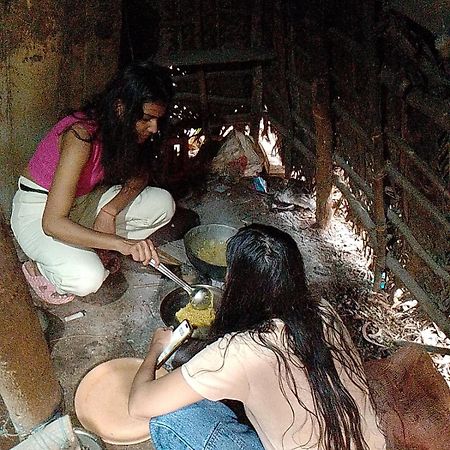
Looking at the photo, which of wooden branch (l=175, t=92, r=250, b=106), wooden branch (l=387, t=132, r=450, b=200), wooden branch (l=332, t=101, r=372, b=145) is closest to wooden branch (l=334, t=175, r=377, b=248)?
wooden branch (l=332, t=101, r=372, b=145)

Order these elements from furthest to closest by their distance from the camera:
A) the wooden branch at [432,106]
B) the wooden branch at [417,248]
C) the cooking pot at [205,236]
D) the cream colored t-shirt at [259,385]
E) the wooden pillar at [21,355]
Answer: the cooking pot at [205,236]
the wooden branch at [417,248]
the wooden branch at [432,106]
the wooden pillar at [21,355]
the cream colored t-shirt at [259,385]

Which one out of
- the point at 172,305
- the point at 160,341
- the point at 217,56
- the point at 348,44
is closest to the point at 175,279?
the point at 172,305

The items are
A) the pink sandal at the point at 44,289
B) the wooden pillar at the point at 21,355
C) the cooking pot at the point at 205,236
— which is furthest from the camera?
the cooking pot at the point at 205,236

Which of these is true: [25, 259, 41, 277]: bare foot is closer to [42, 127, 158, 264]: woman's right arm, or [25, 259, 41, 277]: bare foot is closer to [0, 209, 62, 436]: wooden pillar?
[42, 127, 158, 264]: woman's right arm

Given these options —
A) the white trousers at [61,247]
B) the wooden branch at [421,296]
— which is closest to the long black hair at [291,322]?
the wooden branch at [421,296]

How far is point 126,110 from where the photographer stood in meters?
2.79

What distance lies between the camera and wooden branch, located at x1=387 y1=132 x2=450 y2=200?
2818 millimetres

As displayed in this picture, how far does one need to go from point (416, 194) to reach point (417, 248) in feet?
0.93

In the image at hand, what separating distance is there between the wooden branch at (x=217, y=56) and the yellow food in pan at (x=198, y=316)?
2.05 meters

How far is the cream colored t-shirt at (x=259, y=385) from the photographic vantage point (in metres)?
1.85

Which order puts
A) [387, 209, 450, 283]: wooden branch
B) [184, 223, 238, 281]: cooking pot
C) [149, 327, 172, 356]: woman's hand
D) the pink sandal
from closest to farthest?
[149, 327, 172, 356]: woman's hand, [387, 209, 450, 283]: wooden branch, the pink sandal, [184, 223, 238, 281]: cooking pot

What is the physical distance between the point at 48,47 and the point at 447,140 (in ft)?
7.10

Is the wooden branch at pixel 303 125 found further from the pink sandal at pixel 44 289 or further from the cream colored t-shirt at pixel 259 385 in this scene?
the cream colored t-shirt at pixel 259 385

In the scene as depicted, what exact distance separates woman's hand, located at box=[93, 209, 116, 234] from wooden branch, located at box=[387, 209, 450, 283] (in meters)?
1.50
